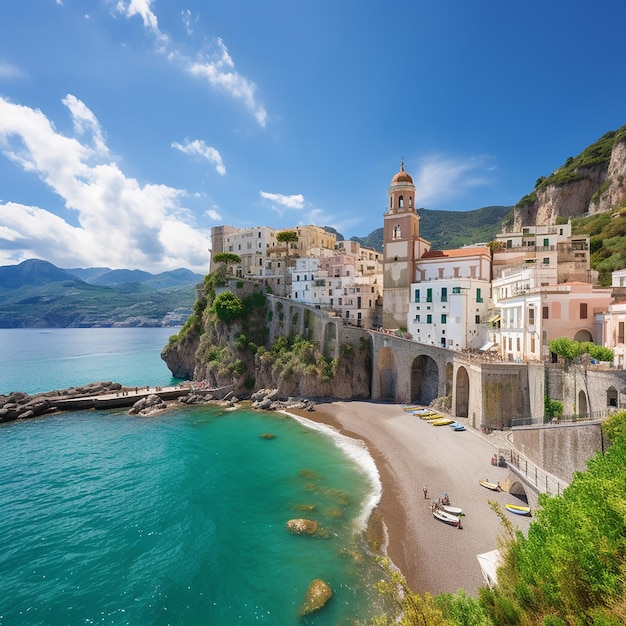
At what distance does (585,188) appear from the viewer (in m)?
70.2

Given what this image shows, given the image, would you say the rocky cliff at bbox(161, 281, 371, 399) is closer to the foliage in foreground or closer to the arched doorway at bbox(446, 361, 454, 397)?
the arched doorway at bbox(446, 361, 454, 397)

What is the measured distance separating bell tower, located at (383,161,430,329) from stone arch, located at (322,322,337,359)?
6.70 m

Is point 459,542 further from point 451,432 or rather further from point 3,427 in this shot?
point 3,427

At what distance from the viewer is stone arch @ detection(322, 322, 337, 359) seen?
45438 mm

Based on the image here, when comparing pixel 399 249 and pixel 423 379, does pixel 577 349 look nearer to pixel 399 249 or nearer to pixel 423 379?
pixel 423 379

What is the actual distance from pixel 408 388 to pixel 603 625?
1318 inches

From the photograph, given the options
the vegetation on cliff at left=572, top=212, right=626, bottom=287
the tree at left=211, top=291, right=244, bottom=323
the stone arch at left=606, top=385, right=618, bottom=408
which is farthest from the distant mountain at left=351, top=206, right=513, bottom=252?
the stone arch at left=606, top=385, right=618, bottom=408

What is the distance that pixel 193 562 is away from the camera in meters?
17.5

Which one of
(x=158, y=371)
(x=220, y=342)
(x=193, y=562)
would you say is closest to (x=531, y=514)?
(x=193, y=562)

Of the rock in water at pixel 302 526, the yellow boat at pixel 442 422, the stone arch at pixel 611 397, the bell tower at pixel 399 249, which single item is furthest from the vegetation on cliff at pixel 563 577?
the bell tower at pixel 399 249

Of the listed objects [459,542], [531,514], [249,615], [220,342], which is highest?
[220,342]

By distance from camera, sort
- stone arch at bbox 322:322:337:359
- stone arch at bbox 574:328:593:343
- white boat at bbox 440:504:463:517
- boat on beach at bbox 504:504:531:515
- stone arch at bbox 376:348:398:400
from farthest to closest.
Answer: stone arch at bbox 322:322:337:359
stone arch at bbox 376:348:398:400
stone arch at bbox 574:328:593:343
white boat at bbox 440:504:463:517
boat on beach at bbox 504:504:531:515

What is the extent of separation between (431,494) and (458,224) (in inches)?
6520

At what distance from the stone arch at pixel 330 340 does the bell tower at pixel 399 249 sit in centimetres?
670
